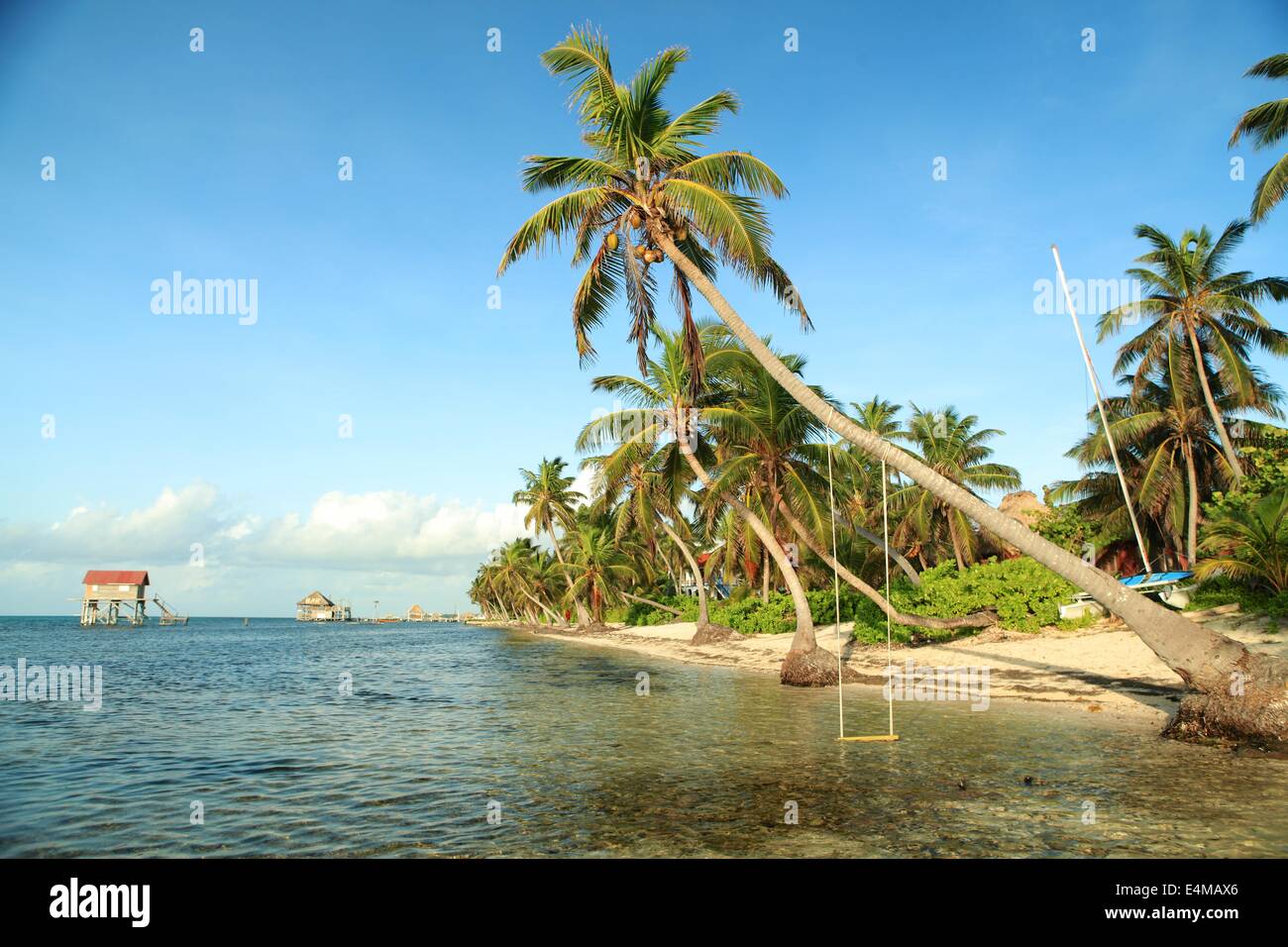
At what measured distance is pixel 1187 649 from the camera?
1144 centimetres

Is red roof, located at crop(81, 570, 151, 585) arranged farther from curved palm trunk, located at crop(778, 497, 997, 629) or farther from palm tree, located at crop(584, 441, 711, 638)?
curved palm trunk, located at crop(778, 497, 997, 629)

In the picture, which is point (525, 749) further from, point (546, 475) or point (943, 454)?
point (546, 475)

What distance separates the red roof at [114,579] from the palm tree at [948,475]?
5315 inches

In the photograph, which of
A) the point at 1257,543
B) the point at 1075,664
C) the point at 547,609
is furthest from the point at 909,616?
the point at 547,609

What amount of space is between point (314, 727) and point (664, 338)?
17.4m

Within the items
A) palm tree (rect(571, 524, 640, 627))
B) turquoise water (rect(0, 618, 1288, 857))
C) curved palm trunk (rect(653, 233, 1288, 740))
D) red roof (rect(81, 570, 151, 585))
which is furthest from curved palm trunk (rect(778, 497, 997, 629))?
red roof (rect(81, 570, 151, 585))

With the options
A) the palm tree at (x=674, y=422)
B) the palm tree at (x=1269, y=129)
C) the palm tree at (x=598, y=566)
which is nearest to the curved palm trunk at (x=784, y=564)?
the palm tree at (x=674, y=422)

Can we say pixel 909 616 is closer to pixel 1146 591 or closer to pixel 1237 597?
pixel 1146 591

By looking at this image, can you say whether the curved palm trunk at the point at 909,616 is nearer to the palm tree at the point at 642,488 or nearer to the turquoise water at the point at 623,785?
the palm tree at the point at 642,488

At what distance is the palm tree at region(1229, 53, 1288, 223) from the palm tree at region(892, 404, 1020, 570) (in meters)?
21.8

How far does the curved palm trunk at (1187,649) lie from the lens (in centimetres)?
1089

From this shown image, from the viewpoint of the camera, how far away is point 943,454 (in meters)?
41.6
